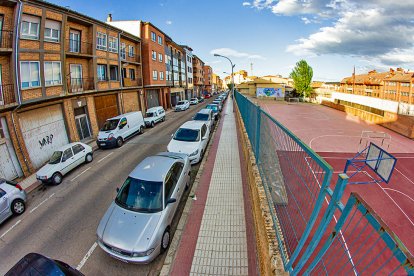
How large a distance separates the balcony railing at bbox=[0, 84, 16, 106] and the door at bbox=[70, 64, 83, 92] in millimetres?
5001

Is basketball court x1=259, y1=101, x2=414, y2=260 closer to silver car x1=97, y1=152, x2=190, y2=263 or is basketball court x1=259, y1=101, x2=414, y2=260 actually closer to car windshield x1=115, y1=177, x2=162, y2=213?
silver car x1=97, y1=152, x2=190, y2=263

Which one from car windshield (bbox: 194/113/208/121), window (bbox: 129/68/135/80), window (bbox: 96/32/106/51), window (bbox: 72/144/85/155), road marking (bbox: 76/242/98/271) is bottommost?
road marking (bbox: 76/242/98/271)

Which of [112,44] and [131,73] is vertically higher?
[112,44]

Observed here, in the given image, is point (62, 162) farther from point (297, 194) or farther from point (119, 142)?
point (297, 194)

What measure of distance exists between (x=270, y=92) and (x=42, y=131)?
57.0 metres

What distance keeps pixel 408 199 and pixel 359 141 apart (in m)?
11.1

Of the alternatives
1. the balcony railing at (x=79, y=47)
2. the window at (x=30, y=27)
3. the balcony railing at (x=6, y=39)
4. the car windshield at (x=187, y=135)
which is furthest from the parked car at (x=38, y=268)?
the balcony railing at (x=79, y=47)

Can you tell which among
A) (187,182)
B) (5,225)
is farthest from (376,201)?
(5,225)

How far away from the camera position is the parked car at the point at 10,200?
25.0ft

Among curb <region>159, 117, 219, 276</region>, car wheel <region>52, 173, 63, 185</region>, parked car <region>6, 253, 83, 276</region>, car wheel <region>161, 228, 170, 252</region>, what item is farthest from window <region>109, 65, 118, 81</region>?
parked car <region>6, 253, 83, 276</region>

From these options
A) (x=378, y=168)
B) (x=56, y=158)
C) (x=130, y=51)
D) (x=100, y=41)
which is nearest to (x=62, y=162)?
(x=56, y=158)

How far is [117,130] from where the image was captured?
1616cm

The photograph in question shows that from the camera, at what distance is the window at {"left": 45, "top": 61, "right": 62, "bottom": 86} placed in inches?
588

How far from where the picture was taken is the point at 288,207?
12.6ft
